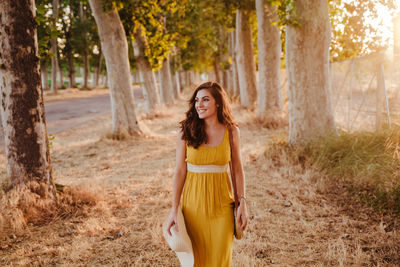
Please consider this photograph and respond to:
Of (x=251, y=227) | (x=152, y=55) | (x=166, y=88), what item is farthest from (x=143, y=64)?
(x=251, y=227)

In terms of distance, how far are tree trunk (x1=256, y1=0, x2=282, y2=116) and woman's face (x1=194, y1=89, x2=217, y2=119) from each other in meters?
8.39

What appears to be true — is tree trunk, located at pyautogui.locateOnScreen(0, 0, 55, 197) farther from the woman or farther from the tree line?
the woman

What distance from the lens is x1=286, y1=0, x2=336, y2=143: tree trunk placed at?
6.32m

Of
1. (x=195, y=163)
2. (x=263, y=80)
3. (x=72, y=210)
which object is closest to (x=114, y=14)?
(x=263, y=80)

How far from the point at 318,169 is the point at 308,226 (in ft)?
6.87

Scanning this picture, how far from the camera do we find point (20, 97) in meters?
3.92

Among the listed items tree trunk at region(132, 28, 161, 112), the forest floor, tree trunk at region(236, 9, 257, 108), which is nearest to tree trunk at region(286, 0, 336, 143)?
the forest floor

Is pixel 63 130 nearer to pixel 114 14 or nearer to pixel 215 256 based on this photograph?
pixel 114 14

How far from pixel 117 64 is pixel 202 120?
7238 millimetres

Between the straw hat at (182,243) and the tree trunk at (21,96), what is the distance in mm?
2655

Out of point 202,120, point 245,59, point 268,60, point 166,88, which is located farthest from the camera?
point 166,88

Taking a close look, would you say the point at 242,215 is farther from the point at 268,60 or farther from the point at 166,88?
the point at 166,88

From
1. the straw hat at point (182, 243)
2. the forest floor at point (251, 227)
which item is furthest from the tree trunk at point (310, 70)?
the straw hat at point (182, 243)

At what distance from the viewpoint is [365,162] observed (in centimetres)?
513
